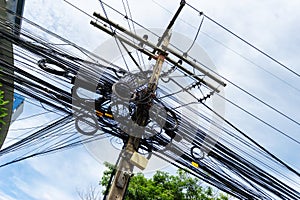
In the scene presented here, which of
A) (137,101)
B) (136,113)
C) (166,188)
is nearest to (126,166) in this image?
(136,113)

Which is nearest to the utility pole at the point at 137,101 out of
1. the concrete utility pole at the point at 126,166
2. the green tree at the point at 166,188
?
the concrete utility pole at the point at 126,166

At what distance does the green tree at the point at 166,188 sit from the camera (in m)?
11.0

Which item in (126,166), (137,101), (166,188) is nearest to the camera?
(126,166)

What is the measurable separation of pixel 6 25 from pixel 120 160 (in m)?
2.25

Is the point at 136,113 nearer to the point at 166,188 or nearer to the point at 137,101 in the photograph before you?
the point at 137,101

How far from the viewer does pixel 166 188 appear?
11664 millimetres

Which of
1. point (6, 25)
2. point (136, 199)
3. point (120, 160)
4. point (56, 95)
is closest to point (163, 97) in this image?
point (120, 160)

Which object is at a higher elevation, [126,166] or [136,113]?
[136,113]

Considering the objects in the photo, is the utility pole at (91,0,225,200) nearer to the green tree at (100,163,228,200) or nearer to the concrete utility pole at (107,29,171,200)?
the concrete utility pole at (107,29,171,200)

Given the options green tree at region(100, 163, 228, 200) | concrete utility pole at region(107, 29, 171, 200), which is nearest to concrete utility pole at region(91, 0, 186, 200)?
concrete utility pole at region(107, 29, 171, 200)

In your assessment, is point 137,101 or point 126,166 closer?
point 126,166

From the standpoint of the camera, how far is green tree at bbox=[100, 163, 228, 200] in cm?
1104

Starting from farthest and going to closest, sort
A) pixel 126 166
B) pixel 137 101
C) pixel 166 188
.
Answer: pixel 166 188
pixel 137 101
pixel 126 166

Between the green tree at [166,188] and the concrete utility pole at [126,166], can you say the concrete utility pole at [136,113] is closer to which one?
the concrete utility pole at [126,166]
